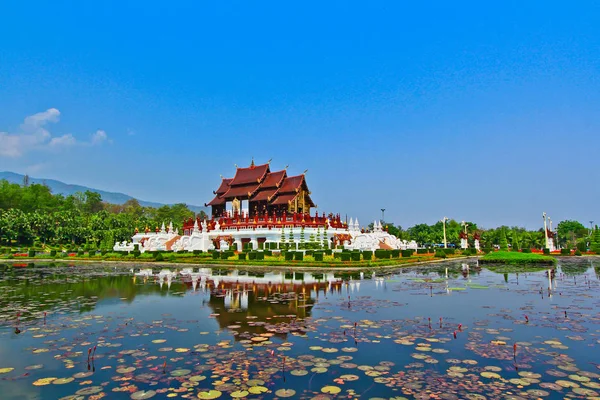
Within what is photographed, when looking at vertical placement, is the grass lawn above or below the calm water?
above

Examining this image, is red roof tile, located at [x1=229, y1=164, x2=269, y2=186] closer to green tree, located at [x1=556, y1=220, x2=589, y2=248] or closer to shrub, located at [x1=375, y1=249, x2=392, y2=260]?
shrub, located at [x1=375, y1=249, x2=392, y2=260]

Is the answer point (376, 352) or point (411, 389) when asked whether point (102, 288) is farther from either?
point (411, 389)

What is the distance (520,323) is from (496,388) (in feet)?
19.1

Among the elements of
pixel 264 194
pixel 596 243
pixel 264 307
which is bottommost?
pixel 264 307

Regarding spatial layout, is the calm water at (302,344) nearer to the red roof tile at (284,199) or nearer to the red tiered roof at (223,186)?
the red roof tile at (284,199)

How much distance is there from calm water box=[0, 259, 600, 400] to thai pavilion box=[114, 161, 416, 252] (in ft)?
90.7

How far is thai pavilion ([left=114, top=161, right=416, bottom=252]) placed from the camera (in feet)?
156

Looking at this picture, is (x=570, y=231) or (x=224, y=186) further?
(x=570, y=231)

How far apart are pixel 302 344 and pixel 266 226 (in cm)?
3918

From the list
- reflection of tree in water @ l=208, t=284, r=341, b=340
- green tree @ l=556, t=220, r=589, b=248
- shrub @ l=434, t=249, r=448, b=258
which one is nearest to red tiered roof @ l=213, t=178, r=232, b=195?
shrub @ l=434, t=249, r=448, b=258

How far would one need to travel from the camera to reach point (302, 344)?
9.88 m

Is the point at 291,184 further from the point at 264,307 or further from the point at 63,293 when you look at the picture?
the point at 264,307

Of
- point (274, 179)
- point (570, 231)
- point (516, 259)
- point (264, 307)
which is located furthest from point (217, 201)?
point (570, 231)

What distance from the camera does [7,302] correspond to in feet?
54.5
